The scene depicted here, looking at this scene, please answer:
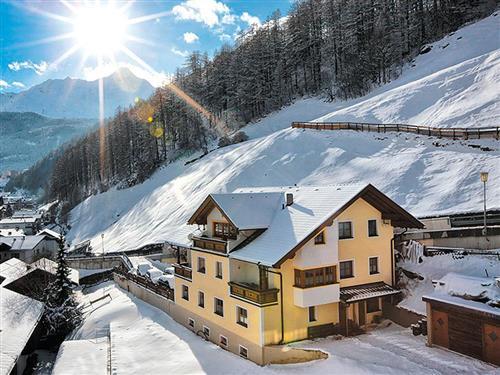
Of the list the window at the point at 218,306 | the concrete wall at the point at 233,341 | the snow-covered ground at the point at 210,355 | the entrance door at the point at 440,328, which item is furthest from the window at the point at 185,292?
the entrance door at the point at 440,328

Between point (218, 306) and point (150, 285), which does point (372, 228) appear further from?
point (150, 285)

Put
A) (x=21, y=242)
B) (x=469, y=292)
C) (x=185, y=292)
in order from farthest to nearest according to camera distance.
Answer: (x=21, y=242) → (x=185, y=292) → (x=469, y=292)

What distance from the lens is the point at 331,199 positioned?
71.7 feet

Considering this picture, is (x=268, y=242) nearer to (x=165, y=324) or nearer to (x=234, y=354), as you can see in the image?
(x=234, y=354)

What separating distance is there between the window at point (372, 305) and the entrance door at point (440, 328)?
168 inches

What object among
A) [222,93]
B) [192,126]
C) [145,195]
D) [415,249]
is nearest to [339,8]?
[222,93]

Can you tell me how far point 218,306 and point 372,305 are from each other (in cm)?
829

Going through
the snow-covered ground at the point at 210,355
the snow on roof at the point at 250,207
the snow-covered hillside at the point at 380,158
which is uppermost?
the snow-covered hillside at the point at 380,158

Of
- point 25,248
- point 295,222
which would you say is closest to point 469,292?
point 295,222

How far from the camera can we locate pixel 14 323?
27812 mm

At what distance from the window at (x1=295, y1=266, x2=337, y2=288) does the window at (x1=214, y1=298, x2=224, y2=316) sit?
5309 millimetres

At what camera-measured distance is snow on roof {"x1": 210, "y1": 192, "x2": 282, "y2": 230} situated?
23062mm

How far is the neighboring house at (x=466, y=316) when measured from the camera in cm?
1642

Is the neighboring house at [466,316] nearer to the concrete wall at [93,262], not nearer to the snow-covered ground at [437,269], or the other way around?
the snow-covered ground at [437,269]
